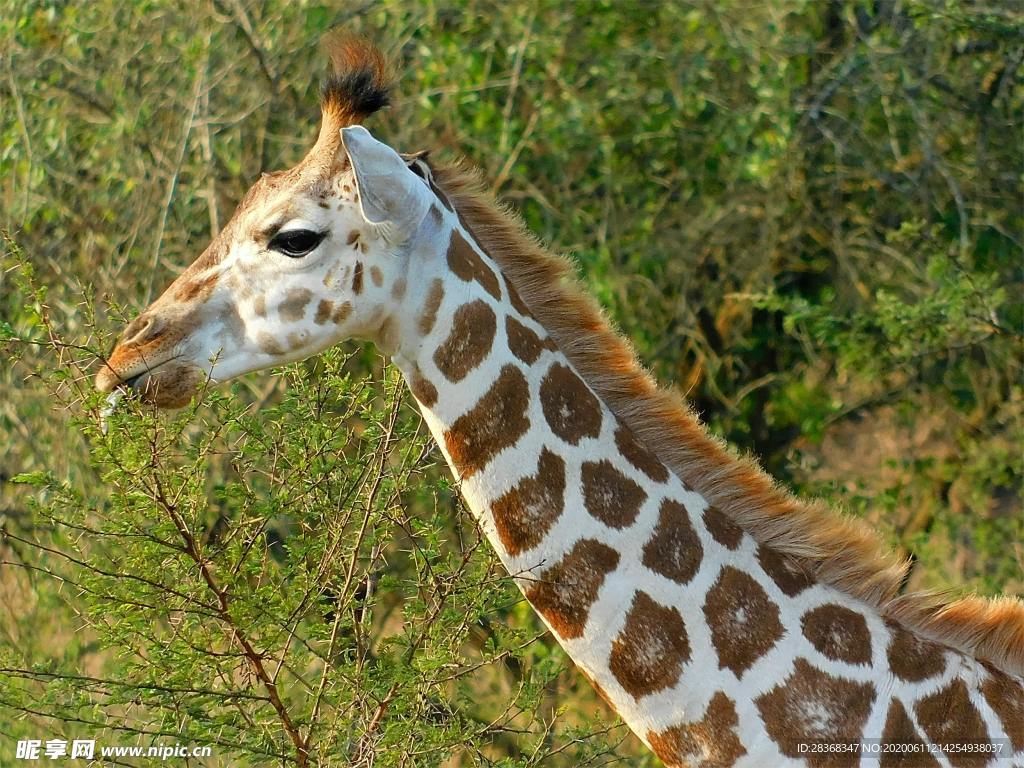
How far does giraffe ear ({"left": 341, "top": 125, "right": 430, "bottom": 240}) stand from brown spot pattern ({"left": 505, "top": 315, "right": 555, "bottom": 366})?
346 mm

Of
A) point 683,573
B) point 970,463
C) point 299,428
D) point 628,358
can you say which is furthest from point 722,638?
point 970,463

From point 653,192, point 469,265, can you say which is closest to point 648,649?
point 469,265

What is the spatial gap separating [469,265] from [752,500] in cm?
94

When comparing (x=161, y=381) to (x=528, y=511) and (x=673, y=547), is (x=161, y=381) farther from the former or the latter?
(x=673, y=547)

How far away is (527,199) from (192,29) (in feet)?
6.15

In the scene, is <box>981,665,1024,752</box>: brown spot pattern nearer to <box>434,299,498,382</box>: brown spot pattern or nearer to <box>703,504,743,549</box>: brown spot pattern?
<box>703,504,743,549</box>: brown spot pattern

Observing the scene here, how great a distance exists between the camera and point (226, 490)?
114 inches

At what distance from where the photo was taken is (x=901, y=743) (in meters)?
3.03

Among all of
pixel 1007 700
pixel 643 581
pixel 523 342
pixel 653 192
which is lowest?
pixel 653 192

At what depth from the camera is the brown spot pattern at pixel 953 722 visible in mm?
3047

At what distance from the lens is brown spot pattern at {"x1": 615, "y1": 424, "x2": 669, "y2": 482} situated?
3162mm

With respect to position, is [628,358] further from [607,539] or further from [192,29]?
[192,29]

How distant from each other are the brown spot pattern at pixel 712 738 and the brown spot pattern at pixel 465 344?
0.99 m

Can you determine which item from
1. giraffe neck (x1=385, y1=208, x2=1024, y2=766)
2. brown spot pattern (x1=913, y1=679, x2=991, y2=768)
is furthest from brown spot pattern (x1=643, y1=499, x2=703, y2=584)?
brown spot pattern (x1=913, y1=679, x2=991, y2=768)
